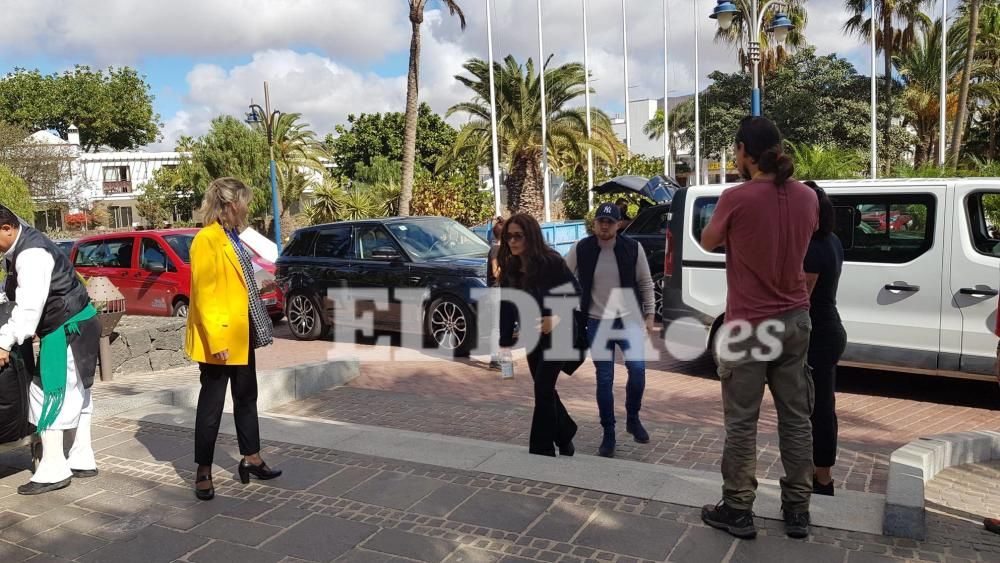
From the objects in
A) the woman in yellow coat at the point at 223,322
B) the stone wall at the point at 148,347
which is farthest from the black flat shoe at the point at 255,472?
the stone wall at the point at 148,347

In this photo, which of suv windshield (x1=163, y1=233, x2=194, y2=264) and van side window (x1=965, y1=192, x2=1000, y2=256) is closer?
van side window (x1=965, y1=192, x2=1000, y2=256)

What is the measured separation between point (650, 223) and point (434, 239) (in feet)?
10.6

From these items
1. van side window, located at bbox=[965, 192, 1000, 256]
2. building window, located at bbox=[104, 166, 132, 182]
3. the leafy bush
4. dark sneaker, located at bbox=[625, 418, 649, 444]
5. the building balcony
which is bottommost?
dark sneaker, located at bbox=[625, 418, 649, 444]

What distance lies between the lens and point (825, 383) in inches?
153

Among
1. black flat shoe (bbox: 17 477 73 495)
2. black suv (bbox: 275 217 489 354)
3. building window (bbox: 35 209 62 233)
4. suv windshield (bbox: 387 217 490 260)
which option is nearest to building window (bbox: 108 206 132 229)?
building window (bbox: 35 209 62 233)

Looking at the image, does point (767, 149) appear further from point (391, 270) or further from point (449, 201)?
point (449, 201)

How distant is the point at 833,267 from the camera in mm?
3797

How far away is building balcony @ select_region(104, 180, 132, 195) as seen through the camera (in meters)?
62.7

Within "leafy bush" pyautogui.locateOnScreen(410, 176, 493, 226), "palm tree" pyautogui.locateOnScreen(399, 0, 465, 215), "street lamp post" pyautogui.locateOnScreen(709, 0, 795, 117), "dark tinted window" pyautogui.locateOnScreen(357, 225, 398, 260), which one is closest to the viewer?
"dark tinted window" pyautogui.locateOnScreen(357, 225, 398, 260)

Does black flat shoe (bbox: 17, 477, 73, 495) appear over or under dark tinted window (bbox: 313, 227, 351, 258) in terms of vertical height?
under

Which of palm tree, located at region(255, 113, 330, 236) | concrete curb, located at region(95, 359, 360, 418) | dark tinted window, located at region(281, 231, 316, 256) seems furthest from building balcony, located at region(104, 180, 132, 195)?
concrete curb, located at region(95, 359, 360, 418)

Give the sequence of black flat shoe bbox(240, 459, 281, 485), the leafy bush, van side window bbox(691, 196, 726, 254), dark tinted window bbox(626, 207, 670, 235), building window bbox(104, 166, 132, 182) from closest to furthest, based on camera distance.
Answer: black flat shoe bbox(240, 459, 281, 485), van side window bbox(691, 196, 726, 254), dark tinted window bbox(626, 207, 670, 235), the leafy bush, building window bbox(104, 166, 132, 182)

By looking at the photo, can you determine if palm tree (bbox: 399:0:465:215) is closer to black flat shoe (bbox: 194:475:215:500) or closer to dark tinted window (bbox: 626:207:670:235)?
dark tinted window (bbox: 626:207:670:235)

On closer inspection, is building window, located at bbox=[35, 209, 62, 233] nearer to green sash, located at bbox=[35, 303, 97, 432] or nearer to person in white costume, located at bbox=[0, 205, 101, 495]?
person in white costume, located at bbox=[0, 205, 101, 495]
